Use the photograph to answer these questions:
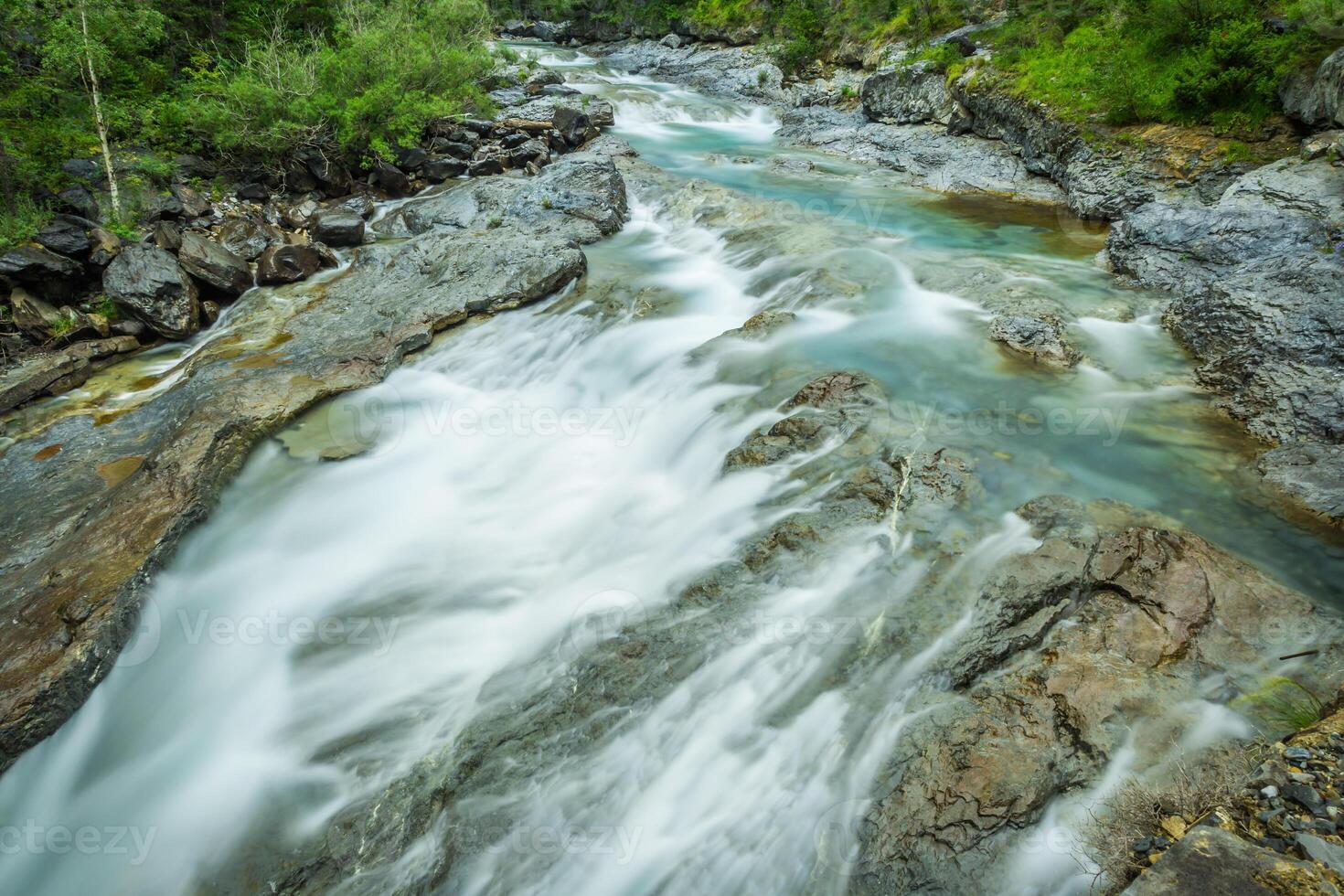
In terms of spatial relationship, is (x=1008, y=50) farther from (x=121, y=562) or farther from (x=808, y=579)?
(x=121, y=562)

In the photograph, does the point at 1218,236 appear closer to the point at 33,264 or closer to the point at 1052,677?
the point at 1052,677

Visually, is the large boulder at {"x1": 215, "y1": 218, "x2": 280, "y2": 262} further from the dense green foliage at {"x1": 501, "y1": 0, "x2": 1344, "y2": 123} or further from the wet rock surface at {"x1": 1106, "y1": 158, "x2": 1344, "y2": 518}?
the dense green foliage at {"x1": 501, "y1": 0, "x2": 1344, "y2": 123}

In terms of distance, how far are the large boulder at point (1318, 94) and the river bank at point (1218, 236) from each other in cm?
43

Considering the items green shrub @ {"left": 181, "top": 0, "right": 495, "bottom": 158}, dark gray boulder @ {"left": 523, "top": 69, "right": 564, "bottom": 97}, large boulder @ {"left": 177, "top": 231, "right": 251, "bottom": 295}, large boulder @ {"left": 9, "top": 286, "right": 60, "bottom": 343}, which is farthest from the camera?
dark gray boulder @ {"left": 523, "top": 69, "right": 564, "bottom": 97}

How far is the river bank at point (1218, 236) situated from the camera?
5.69 meters

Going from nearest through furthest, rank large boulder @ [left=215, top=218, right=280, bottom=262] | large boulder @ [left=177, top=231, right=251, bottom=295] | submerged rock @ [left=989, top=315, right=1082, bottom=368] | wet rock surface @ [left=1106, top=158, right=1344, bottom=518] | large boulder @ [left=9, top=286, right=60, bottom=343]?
wet rock surface @ [left=1106, top=158, right=1344, bottom=518] < submerged rock @ [left=989, top=315, right=1082, bottom=368] < large boulder @ [left=9, top=286, right=60, bottom=343] < large boulder @ [left=177, top=231, right=251, bottom=295] < large boulder @ [left=215, top=218, right=280, bottom=262]

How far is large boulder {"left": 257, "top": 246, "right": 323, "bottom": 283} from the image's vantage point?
10219mm

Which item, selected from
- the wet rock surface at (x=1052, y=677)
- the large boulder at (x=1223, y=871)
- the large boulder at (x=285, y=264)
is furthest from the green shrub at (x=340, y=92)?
the large boulder at (x=1223, y=871)

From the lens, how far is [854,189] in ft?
47.2

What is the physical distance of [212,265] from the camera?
9703 millimetres

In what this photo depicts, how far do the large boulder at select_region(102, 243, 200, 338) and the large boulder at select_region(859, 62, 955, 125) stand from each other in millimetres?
17627

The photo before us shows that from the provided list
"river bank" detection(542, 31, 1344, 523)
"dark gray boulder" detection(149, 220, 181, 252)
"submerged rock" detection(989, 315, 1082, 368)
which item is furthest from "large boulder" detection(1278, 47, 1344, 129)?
"dark gray boulder" detection(149, 220, 181, 252)

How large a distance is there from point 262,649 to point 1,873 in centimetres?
173

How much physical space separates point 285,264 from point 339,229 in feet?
→ 4.94
